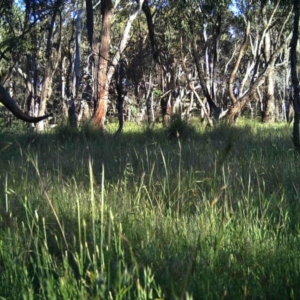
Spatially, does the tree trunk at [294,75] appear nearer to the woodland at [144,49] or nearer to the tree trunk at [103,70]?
the woodland at [144,49]

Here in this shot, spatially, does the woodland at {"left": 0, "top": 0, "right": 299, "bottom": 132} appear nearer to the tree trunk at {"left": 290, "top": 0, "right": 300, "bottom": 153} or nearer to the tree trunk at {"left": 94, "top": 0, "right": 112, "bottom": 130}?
the tree trunk at {"left": 94, "top": 0, "right": 112, "bottom": 130}

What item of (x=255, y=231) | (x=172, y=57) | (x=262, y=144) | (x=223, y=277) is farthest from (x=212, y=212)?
(x=172, y=57)

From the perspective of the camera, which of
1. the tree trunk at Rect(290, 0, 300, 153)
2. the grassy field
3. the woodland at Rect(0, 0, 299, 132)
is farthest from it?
the woodland at Rect(0, 0, 299, 132)

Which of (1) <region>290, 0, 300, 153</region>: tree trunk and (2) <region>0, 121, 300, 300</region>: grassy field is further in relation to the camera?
(1) <region>290, 0, 300, 153</region>: tree trunk

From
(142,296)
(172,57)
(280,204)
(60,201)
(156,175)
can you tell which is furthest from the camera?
(172,57)

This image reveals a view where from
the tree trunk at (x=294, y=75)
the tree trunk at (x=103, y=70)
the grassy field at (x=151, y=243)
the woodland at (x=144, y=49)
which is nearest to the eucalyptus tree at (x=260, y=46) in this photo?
the woodland at (x=144, y=49)

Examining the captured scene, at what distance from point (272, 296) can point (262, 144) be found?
548cm

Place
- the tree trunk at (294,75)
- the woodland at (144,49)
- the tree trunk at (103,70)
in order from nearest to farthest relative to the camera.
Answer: the tree trunk at (294,75) → the tree trunk at (103,70) → the woodland at (144,49)

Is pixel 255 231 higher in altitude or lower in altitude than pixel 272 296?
higher

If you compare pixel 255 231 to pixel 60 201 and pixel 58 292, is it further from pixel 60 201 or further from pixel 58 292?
pixel 60 201

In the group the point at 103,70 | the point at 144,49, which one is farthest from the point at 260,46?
the point at 103,70

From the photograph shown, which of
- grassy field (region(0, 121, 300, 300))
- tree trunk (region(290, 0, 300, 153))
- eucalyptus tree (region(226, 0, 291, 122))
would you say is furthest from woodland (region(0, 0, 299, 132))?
grassy field (region(0, 121, 300, 300))

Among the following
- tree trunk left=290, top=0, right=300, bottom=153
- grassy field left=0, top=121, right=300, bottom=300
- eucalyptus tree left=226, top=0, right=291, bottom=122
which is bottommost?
grassy field left=0, top=121, right=300, bottom=300

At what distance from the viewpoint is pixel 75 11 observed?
25031mm
